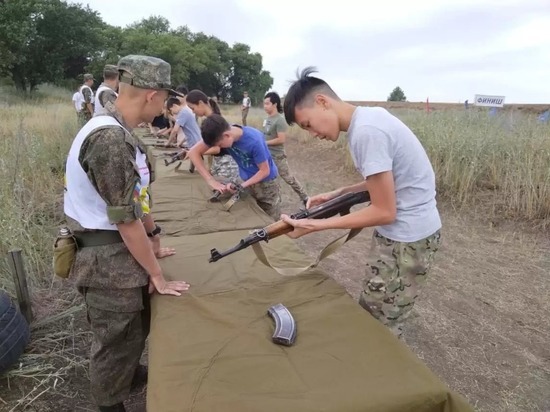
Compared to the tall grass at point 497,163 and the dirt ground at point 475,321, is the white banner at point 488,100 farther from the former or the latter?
the dirt ground at point 475,321

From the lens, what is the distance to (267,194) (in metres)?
3.61

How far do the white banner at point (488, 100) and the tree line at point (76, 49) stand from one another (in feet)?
73.7

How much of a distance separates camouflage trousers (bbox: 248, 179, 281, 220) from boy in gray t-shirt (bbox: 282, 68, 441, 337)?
69.7 inches

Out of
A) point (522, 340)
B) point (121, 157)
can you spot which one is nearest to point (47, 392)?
point (121, 157)

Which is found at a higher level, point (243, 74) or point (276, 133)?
point (243, 74)

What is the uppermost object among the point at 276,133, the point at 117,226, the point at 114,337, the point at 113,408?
the point at 276,133

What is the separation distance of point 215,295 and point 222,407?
0.70 metres

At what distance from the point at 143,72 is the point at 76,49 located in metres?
32.9

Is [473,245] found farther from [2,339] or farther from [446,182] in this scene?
[2,339]

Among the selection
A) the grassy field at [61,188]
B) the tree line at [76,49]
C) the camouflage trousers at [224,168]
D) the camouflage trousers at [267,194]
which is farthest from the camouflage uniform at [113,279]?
the tree line at [76,49]

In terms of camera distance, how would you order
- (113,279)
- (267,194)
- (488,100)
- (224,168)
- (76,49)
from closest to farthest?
(113,279), (267,194), (224,168), (488,100), (76,49)

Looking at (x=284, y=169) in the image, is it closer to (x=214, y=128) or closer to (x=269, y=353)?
(x=214, y=128)

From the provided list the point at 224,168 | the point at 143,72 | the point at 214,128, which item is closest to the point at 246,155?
the point at 214,128

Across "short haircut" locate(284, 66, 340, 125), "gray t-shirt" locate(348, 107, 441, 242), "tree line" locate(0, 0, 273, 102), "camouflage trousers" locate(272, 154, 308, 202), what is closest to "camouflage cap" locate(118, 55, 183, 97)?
"short haircut" locate(284, 66, 340, 125)
